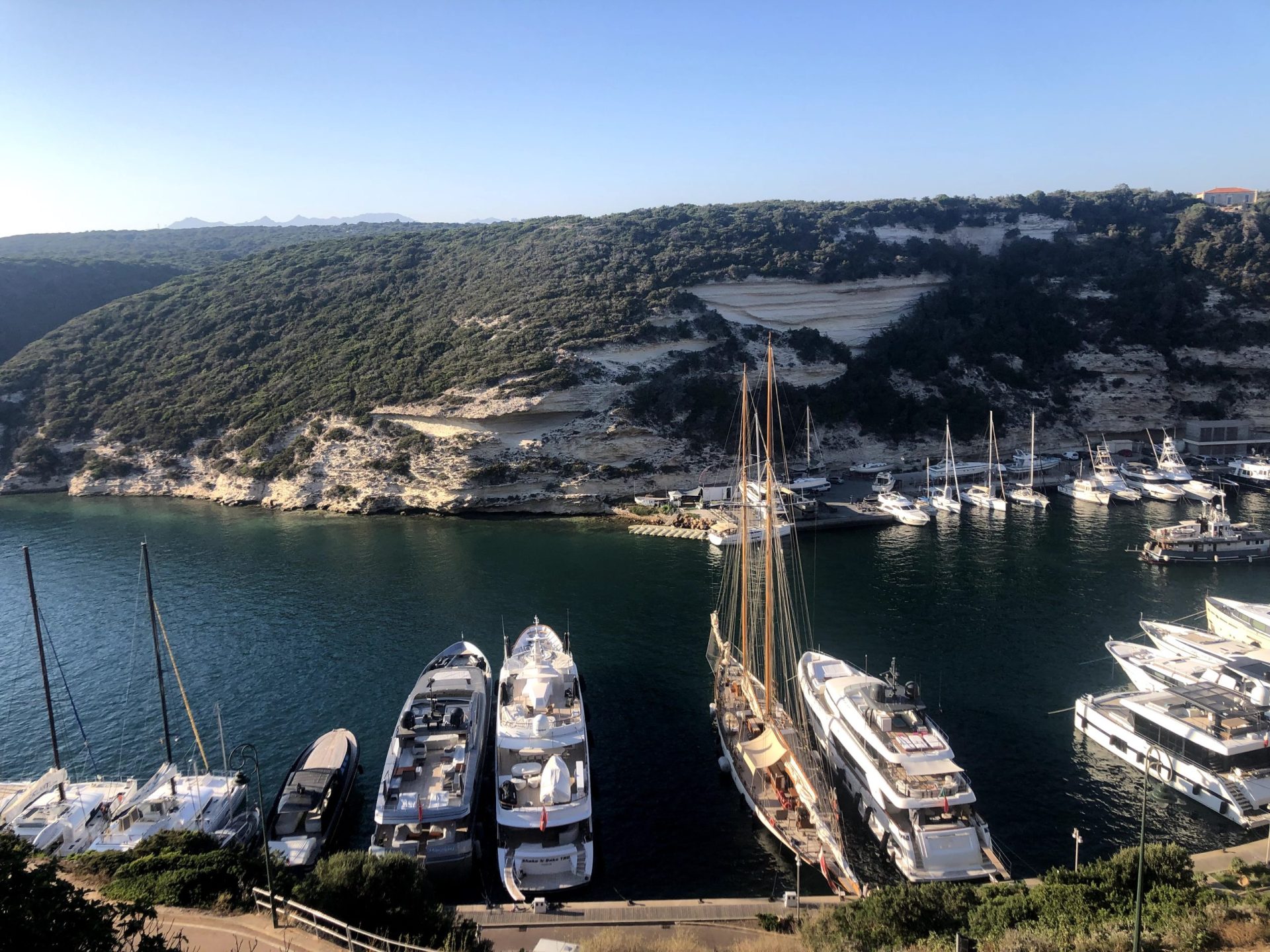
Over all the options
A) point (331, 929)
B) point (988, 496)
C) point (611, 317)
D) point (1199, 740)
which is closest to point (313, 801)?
point (331, 929)

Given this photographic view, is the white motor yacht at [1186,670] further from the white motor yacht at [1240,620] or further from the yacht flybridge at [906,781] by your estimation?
the yacht flybridge at [906,781]

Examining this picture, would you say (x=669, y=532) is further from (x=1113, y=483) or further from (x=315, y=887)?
(x=315, y=887)

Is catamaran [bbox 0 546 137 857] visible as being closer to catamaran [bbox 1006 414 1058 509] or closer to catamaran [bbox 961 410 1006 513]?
catamaran [bbox 961 410 1006 513]

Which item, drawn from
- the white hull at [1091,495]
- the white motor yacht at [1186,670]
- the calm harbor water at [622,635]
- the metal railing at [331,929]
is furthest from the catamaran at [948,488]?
the metal railing at [331,929]

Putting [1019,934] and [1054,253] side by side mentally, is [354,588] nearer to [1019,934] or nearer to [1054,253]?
[1019,934]

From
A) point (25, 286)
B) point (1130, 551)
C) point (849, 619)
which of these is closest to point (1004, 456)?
point (1130, 551)

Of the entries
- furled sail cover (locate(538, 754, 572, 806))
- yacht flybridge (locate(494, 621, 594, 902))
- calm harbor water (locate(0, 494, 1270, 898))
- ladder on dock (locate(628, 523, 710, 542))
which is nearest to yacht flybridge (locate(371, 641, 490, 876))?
yacht flybridge (locate(494, 621, 594, 902))
